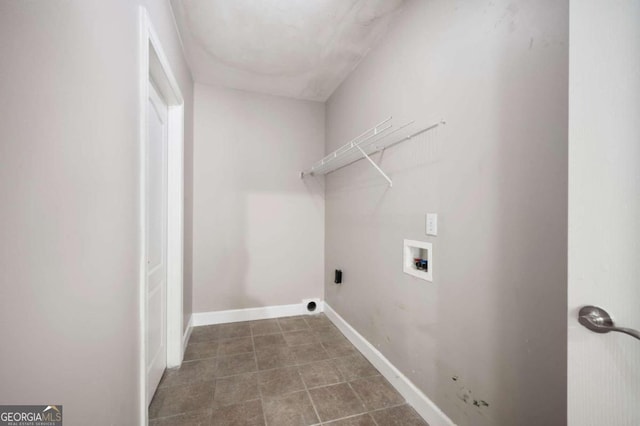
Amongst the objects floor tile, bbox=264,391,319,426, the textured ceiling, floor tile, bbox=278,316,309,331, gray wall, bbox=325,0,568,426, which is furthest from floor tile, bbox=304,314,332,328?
the textured ceiling

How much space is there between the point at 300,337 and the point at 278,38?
9.11ft

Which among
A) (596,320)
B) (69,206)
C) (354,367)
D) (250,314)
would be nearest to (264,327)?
(250,314)

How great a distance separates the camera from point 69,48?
630 mm

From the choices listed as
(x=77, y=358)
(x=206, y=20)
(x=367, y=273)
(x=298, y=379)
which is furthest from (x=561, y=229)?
(x=206, y=20)

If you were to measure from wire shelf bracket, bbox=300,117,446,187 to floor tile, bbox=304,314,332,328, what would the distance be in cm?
177

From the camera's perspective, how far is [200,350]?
7.09 feet

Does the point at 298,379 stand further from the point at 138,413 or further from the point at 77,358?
the point at 77,358

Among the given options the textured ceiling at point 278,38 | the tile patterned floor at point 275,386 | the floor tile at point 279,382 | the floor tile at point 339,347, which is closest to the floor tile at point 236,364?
the tile patterned floor at point 275,386

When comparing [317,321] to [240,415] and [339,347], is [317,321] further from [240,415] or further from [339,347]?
[240,415]

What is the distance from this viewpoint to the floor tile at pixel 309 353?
2.04 meters

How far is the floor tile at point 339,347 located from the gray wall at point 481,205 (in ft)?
1.23

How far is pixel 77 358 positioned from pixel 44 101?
69 centimetres

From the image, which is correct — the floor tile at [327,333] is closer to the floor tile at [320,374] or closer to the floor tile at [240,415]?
the floor tile at [320,374]

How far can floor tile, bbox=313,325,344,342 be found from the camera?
7.89 ft
